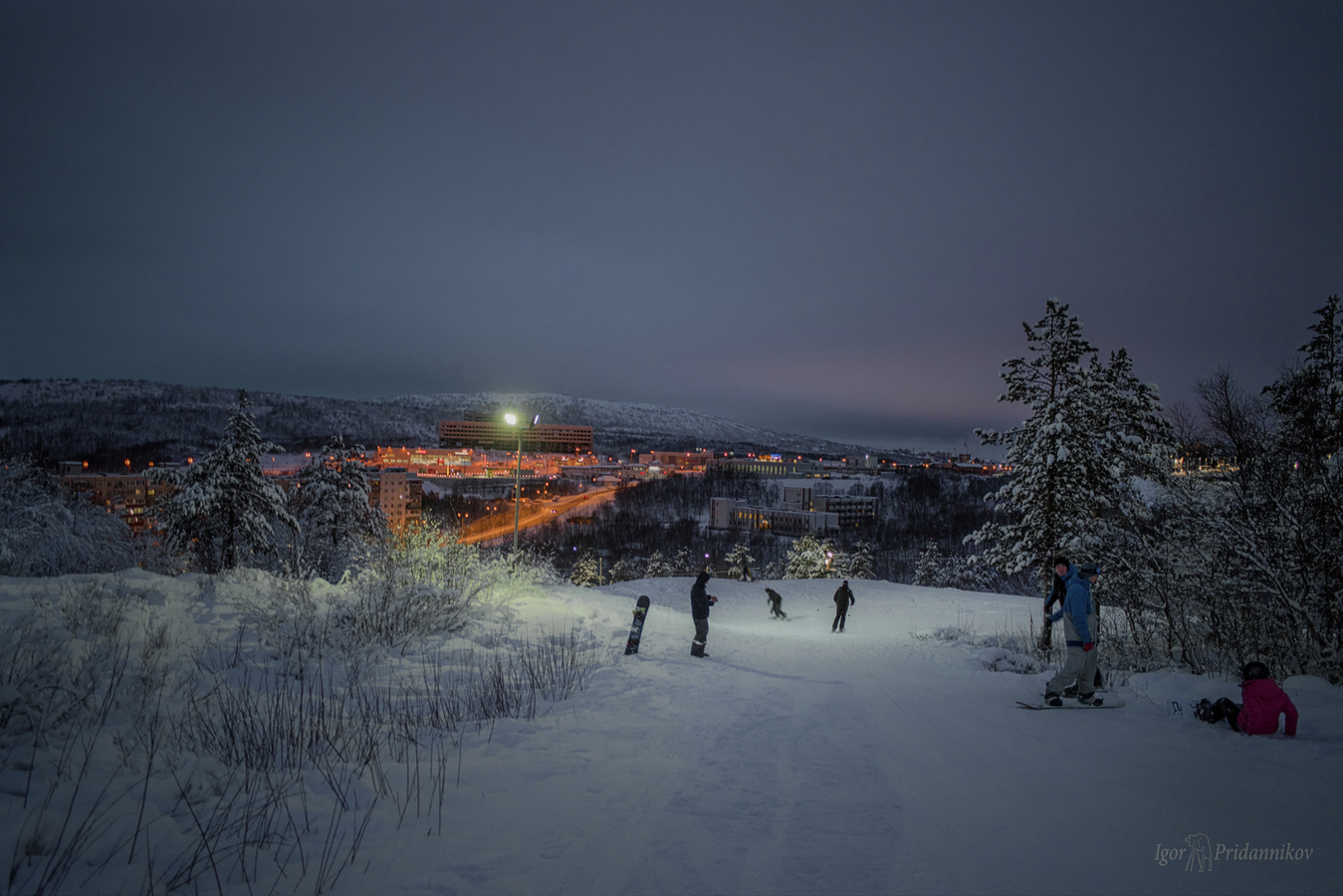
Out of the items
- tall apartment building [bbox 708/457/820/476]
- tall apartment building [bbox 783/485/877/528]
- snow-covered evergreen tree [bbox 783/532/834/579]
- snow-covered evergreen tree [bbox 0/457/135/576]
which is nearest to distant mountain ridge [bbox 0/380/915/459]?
snow-covered evergreen tree [bbox 0/457/135/576]

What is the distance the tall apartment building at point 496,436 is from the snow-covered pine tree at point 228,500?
145 m

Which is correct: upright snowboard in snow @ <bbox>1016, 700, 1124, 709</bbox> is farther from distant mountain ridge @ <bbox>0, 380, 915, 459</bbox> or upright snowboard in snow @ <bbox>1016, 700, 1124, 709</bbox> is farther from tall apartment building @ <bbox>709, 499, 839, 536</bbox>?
tall apartment building @ <bbox>709, 499, 839, 536</bbox>

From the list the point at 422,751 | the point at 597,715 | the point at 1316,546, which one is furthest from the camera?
the point at 1316,546

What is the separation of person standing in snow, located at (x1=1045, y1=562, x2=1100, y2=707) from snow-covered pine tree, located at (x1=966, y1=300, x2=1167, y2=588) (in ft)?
27.0

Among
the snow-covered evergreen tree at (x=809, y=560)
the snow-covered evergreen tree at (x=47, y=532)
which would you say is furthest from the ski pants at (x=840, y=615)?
the snow-covered evergreen tree at (x=809, y=560)

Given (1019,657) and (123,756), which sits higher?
(123,756)

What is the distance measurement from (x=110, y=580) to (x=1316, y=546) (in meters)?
18.0

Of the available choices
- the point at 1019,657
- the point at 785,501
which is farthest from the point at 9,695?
the point at 785,501

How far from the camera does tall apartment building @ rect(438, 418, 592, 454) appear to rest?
178 m

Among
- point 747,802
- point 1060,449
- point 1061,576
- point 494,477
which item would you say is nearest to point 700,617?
point 1061,576

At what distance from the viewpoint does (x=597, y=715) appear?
18.8ft

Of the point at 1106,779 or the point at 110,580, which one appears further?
the point at 110,580

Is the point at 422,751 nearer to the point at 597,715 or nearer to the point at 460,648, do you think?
the point at 597,715

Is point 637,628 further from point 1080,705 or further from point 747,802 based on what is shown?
point 1080,705
